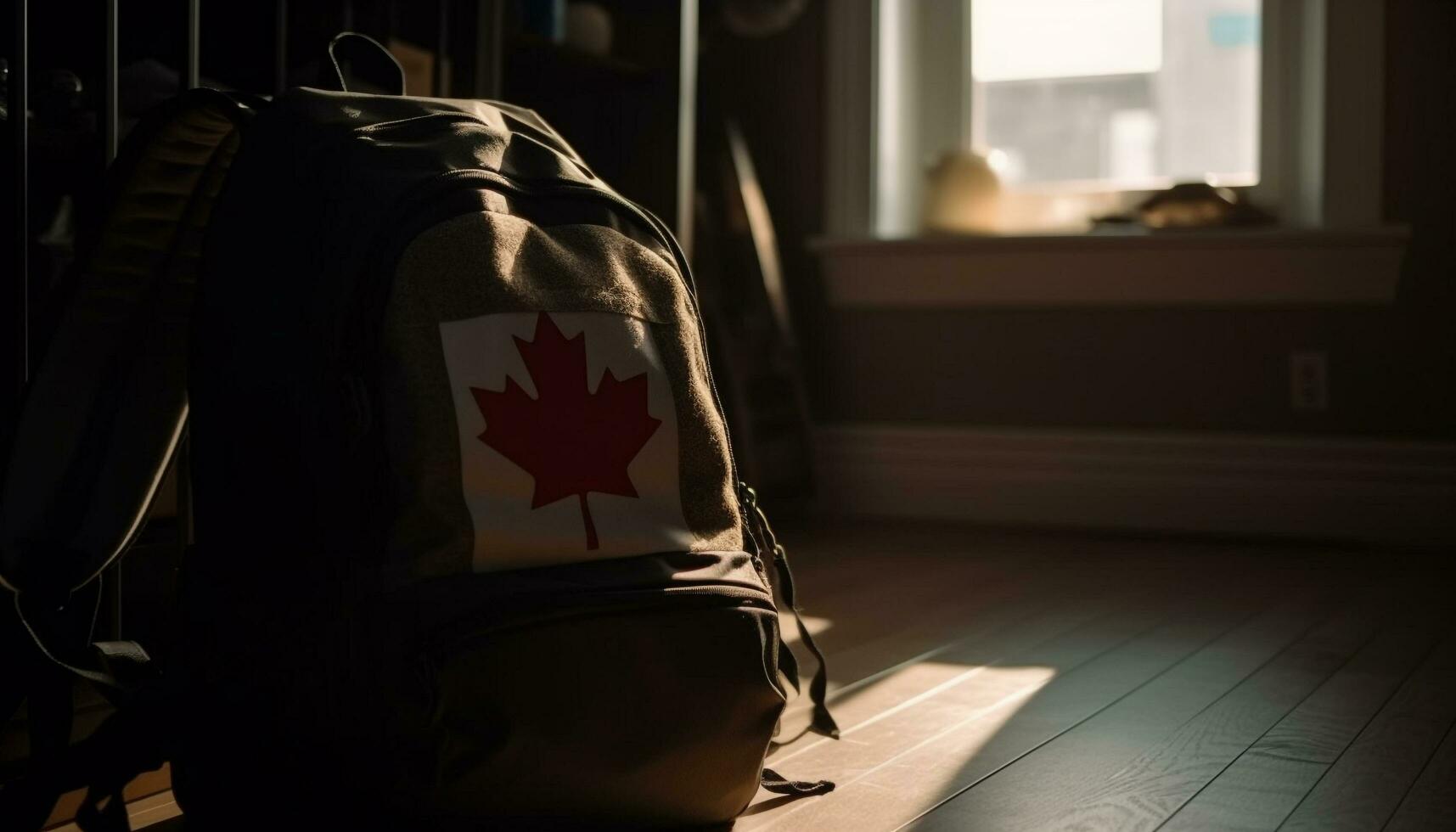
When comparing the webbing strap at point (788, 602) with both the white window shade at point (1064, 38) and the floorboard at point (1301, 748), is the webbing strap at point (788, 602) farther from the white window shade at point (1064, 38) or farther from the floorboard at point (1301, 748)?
the white window shade at point (1064, 38)

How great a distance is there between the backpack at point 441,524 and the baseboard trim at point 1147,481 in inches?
65.5

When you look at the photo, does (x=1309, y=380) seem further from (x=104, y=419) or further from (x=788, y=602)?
(x=104, y=419)

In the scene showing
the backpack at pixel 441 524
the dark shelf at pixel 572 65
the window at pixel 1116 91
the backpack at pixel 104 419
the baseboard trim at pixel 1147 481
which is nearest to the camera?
the backpack at pixel 441 524

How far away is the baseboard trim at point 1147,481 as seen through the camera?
2.23 m

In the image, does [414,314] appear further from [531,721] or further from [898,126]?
[898,126]

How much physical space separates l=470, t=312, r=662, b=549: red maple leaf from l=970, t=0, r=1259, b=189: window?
1.92 m

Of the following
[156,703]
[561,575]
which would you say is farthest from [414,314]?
[156,703]

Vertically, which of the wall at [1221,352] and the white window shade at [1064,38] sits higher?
the white window shade at [1064,38]

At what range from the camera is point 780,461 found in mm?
2424

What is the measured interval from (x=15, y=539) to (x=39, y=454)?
0.06 metres

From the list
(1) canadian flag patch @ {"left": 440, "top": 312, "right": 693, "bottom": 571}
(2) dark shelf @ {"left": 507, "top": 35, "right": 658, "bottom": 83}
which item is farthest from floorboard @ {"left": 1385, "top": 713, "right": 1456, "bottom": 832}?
(2) dark shelf @ {"left": 507, "top": 35, "right": 658, "bottom": 83}

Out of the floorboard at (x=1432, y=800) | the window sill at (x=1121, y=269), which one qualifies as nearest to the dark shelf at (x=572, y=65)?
the window sill at (x=1121, y=269)

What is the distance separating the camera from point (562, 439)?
2.63 feet

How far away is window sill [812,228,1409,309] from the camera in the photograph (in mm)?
2256
